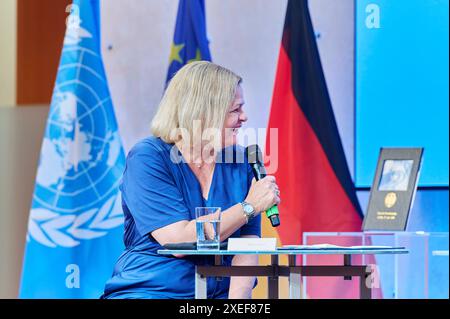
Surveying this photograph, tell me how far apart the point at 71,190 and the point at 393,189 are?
4.69 feet

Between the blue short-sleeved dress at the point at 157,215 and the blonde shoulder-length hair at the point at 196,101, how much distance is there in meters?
0.05

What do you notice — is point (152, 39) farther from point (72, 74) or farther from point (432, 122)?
point (432, 122)

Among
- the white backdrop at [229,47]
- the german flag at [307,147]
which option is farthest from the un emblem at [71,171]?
the german flag at [307,147]

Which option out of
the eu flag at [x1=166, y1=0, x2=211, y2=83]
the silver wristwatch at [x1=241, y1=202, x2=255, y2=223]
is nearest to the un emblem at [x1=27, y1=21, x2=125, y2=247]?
the eu flag at [x1=166, y1=0, x2=211, y2=83]

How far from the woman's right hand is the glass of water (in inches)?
4.2

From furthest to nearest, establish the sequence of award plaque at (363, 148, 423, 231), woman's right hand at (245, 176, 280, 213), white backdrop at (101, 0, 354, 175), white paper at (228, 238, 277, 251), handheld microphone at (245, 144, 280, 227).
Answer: white backdrop at (101, 0, 354, 175) → award plaque at (363, 148, 423, 231) → handheld microphone at (245, 144, 280, 227) → woman's right hand at (245, 176, 280, 213) → white paper at (228, 238, 277, 251)

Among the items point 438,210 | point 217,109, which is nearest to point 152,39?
point 438,210

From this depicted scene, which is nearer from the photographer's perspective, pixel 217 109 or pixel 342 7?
pixel 217 109

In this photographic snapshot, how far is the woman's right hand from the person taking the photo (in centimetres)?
230

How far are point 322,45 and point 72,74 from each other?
1178mm

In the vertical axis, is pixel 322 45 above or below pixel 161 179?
above

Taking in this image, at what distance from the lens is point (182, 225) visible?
235 cm

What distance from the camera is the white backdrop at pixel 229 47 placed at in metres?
4.21

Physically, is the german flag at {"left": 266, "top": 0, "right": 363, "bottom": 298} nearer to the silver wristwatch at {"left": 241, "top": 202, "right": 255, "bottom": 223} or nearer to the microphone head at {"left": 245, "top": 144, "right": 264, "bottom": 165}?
the microphone head at {"left": 245, "top": 144, "right": 264, "bottom": 165}
